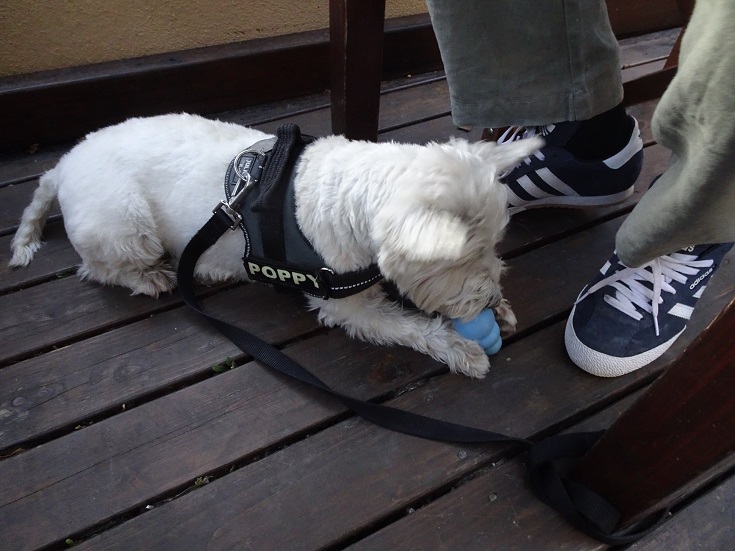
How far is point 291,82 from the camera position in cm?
326

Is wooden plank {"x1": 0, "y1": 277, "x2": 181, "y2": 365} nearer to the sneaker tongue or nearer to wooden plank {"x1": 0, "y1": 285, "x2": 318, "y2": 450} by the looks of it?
wooden plank {"x1": 0, "y1": 285, "x2": 318, "y2": 450}

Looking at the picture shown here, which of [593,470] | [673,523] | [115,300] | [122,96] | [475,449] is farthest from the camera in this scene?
[122,96]

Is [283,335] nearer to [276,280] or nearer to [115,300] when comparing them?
[276,280]

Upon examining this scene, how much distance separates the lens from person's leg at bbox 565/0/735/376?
0.90 m

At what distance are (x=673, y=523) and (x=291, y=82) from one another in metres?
2.81

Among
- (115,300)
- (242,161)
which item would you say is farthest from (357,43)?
(115,300)

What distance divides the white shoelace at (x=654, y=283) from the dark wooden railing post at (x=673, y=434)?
0.64 m

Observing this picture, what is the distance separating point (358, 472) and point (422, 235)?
Result: 2.52 feet

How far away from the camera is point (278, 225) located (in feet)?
6.00

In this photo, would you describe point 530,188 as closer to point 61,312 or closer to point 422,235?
point 422,235

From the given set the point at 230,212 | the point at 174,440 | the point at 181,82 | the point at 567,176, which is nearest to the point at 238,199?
the point at 230,212

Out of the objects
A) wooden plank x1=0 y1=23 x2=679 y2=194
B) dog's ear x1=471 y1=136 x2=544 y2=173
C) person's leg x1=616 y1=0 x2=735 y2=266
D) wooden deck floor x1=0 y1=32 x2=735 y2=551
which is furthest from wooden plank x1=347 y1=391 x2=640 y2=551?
wooden plank x1=0 y1=23 x2=679 y2=194

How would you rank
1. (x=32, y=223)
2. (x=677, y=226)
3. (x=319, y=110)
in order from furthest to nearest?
(x=319, y=110) < (x=32, y=223) < (x=677, y=226)

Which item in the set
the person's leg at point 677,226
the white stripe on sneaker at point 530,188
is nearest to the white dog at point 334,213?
the person's leg at point 677,226
